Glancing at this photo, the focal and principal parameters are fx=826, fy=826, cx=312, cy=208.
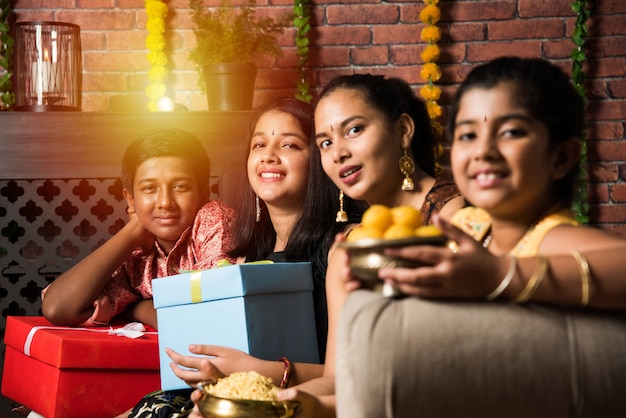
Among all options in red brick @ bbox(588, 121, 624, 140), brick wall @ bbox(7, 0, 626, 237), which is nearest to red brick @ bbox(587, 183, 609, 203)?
brick wall @ bbox(7, 0, 626, 237)

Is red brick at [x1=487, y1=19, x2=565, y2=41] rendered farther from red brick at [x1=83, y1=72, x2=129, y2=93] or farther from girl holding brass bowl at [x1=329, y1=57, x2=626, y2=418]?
girl holding brass bowl at [x1=329, y1=57, x2=626, y2=418]

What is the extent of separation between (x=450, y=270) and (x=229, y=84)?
8.27 feet

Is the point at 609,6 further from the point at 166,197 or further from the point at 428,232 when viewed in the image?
the point at 428,232

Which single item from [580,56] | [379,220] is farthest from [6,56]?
[379,220]

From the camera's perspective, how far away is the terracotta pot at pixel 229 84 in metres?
3.54

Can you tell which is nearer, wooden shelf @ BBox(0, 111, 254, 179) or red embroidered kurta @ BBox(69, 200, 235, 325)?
red embroidered kurta @ BBox(69, 200, 235, 325)

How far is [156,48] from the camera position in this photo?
378cm

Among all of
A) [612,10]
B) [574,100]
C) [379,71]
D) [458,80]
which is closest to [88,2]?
[379,71]

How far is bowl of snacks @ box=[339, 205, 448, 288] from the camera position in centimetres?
120

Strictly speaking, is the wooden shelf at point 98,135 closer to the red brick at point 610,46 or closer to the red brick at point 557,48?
the red brick at point 557,48

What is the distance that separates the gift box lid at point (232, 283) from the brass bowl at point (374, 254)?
0.74 metres

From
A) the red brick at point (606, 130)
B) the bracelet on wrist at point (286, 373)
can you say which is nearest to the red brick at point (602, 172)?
the red brick at point (606, 130)

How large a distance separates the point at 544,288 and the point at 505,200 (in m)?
0.19

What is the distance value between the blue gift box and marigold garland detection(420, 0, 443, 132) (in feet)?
6.26
